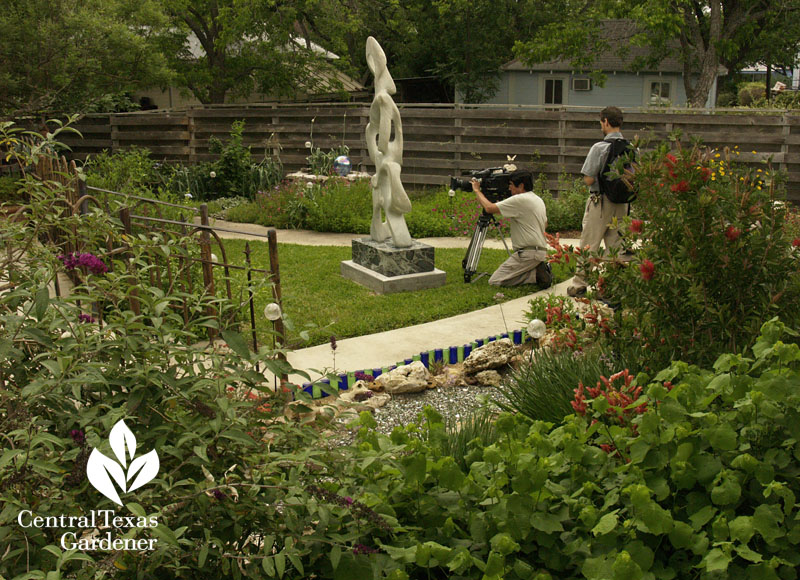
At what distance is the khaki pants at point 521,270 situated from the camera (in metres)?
8.37

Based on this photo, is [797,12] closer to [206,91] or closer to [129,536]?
[206,91]

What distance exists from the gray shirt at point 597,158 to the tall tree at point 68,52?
1028 cm

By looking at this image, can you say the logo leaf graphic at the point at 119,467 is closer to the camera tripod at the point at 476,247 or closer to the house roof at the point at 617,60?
the camera tripod at the point at 476,247

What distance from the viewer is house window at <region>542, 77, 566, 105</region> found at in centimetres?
2922

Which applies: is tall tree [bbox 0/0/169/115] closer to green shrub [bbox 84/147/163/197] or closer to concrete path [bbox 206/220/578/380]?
green shrub [bbox 84/147/163/197]

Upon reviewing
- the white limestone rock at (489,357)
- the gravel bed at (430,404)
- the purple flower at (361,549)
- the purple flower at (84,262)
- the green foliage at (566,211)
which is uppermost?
the purple flower at (84,262)

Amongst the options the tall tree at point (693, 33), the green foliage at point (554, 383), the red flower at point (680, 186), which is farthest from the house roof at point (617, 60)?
the red flower at point (680, 186)

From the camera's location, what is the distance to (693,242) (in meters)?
3.88

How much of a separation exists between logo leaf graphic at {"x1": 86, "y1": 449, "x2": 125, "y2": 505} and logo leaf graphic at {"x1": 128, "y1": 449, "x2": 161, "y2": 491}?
3 centimetres

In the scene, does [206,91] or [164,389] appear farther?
[206,91]

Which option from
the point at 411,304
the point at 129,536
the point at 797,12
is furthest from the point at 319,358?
the point at 797,12

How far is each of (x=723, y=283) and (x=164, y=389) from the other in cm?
286

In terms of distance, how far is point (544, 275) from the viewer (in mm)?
8531

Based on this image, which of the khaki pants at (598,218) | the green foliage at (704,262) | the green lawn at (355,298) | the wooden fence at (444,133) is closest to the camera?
the green foliage at (704,262)
